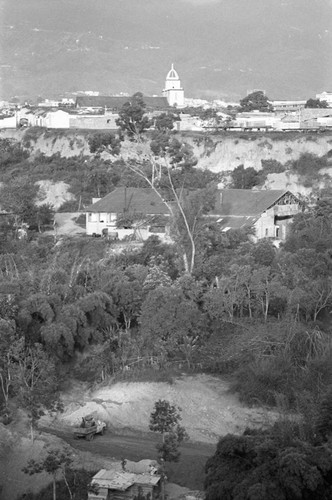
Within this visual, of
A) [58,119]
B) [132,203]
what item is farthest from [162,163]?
[58,119]

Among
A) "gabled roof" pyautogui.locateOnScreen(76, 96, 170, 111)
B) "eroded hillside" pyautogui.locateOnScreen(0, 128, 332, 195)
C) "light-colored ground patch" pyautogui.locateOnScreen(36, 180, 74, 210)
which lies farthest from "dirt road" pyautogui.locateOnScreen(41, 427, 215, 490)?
"gabled roof" pyautogui.locateOnScreen(76, 96, 170, 111)

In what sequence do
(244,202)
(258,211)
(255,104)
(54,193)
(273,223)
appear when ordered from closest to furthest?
1. (258,211)
2. (273,223)
3. (244,202)
4. (54,193)
5. (255,104)

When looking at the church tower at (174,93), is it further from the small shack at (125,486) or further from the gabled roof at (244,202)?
the small shack at (125,486)

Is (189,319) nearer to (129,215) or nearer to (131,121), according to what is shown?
(129,215)

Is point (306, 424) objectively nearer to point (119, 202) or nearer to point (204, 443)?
point (204, 443)

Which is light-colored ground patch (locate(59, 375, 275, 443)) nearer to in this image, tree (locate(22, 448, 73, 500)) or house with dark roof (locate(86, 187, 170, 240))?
tree (locate(22, 448, 73, 500))

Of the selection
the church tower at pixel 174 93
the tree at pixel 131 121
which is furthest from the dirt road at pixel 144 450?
the church tower at pixel 174 93

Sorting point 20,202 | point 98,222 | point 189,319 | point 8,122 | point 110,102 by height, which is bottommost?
point 189,319
